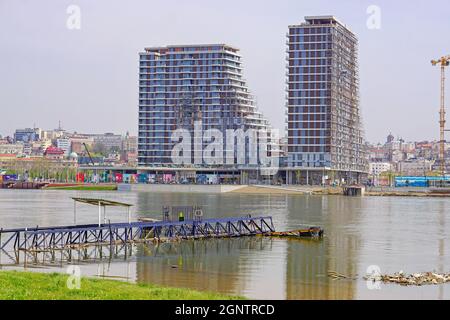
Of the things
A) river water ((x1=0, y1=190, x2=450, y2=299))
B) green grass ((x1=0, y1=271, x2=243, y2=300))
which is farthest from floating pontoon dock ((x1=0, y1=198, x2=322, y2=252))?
green grass ((x1=0, y1=271, x2=243, y2=300))

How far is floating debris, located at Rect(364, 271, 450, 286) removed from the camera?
42.0 m

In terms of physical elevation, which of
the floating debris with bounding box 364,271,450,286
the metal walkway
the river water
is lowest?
the river water

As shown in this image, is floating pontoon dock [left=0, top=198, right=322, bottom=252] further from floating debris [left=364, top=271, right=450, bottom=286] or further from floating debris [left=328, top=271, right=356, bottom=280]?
floating debris [left=364, top=271, right=450, bottom=286]

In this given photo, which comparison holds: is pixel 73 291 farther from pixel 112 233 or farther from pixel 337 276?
pixel 112 233

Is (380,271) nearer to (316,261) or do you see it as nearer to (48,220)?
(316,261)

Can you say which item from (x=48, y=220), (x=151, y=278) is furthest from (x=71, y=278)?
(x=48, y=220)

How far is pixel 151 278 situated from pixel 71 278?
8851mm

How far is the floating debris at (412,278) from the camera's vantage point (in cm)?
4197

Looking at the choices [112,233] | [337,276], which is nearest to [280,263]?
[337,276]

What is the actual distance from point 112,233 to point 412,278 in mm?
25891

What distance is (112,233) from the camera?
199 feet

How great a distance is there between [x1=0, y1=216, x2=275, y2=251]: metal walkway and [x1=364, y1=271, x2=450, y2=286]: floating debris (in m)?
23.1

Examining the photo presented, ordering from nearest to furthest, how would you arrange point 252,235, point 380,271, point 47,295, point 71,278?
1. point 47,295
2. point 71,278
3. point 380,271
4. point 252,235

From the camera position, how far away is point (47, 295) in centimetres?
2758
